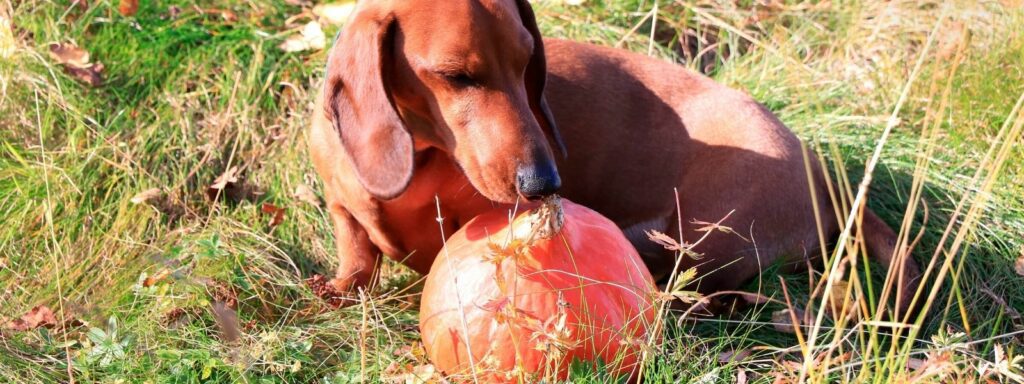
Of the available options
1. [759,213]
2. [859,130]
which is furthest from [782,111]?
[759,213]

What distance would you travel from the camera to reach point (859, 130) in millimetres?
4027

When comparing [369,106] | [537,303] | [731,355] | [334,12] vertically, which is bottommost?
[731,355]

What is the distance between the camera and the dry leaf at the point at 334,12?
4324 millimetres

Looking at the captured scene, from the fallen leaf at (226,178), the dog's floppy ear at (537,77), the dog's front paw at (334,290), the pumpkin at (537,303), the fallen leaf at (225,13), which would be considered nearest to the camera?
the pumpkin at (537,303)

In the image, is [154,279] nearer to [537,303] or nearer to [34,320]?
[34,320]

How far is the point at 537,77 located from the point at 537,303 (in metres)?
0.80

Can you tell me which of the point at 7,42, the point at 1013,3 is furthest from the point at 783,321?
the point at 7,42

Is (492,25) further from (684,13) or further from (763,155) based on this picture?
(684,13)

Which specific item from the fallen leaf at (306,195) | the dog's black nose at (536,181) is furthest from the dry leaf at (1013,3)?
the fallen leaf at (306,195)

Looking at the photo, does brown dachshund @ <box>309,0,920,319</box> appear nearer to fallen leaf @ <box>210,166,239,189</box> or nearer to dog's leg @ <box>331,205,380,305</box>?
dog's leg @ <box>331,205,380,305</box>

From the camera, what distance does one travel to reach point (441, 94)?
8.34 ft

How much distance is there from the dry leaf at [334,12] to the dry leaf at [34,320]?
172cm

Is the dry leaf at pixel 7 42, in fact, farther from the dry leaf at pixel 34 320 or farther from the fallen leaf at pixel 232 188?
the dry leaf at pixel 34 320

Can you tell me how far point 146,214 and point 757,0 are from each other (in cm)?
272
